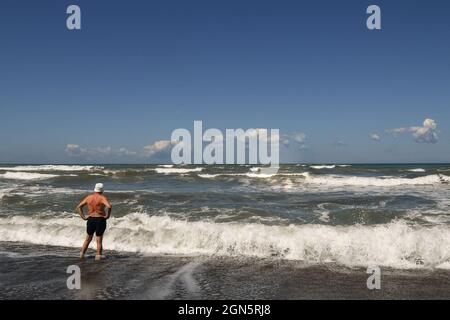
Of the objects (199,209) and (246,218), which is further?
(199,209)

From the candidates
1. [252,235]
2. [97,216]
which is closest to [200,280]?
[97,216]

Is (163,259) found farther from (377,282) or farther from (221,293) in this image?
(377,282)

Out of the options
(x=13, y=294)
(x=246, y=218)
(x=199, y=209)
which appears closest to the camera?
(x=13, y=294)

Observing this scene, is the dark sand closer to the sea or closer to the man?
the sea

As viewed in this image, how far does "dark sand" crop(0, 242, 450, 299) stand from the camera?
6496mm

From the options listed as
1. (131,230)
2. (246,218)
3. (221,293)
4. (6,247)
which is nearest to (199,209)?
(246,218)

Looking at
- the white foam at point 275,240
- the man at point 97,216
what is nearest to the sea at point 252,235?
the white foam at point 275,240

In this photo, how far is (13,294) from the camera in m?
6.51

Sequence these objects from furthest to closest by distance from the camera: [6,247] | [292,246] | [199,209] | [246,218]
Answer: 1. [199,209]
2. [246,218]
3. [6,247]
4. [292,246]

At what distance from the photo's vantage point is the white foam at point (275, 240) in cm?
919

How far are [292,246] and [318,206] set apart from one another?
6.21 m

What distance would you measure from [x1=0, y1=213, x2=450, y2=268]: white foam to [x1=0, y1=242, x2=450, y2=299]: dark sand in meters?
0.77

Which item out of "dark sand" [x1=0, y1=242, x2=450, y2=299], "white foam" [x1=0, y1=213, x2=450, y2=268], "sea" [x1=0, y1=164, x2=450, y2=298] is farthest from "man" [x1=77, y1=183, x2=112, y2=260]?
"white foam" [x1=0, y1=213, x2=450, y2=268]

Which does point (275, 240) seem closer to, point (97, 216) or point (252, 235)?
point (252, 235)
